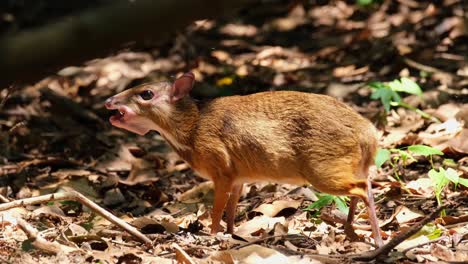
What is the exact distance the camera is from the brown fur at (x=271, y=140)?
5.00 m

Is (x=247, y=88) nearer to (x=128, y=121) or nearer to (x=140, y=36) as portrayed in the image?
(x=128, y=121)

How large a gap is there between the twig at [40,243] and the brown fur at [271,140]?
1.42 meters

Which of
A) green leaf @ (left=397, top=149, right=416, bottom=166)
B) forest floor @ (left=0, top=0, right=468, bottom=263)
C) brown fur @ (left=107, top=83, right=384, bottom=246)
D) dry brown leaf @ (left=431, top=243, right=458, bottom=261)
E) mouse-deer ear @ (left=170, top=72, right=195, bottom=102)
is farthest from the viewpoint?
green leaf @ (left=397, top=149, right=416, bottom=166)

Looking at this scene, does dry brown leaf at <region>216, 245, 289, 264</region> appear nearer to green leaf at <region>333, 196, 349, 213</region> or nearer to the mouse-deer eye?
green leaf at <region>333, 196, 349, 213</region>

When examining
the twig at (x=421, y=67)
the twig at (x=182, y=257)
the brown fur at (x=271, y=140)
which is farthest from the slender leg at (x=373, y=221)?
the twig at (x=421, y=67)

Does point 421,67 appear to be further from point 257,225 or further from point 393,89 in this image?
point 257,225

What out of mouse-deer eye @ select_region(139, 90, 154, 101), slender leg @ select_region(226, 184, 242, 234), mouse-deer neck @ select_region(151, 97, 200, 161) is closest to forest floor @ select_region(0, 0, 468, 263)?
slender leg @ select_region(226, 184, 242, 234)

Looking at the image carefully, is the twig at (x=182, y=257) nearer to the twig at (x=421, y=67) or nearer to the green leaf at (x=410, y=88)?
the green leaf at (x=410, y=88)

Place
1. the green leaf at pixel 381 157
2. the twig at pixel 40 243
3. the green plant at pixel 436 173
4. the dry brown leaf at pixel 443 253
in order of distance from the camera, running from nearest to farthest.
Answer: the twig at pixel 40 243 < the dry brown leaf at pixel 443 253 < the green plant at pixel 436 173 < the green leaf at pixel 381 157

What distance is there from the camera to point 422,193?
620cm

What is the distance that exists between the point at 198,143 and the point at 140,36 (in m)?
4.55

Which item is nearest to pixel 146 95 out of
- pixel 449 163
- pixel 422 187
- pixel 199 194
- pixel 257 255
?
pixel 199 194

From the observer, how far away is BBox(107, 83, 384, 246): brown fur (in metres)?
5.00

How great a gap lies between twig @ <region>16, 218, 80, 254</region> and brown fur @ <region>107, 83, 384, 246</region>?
1.42m
